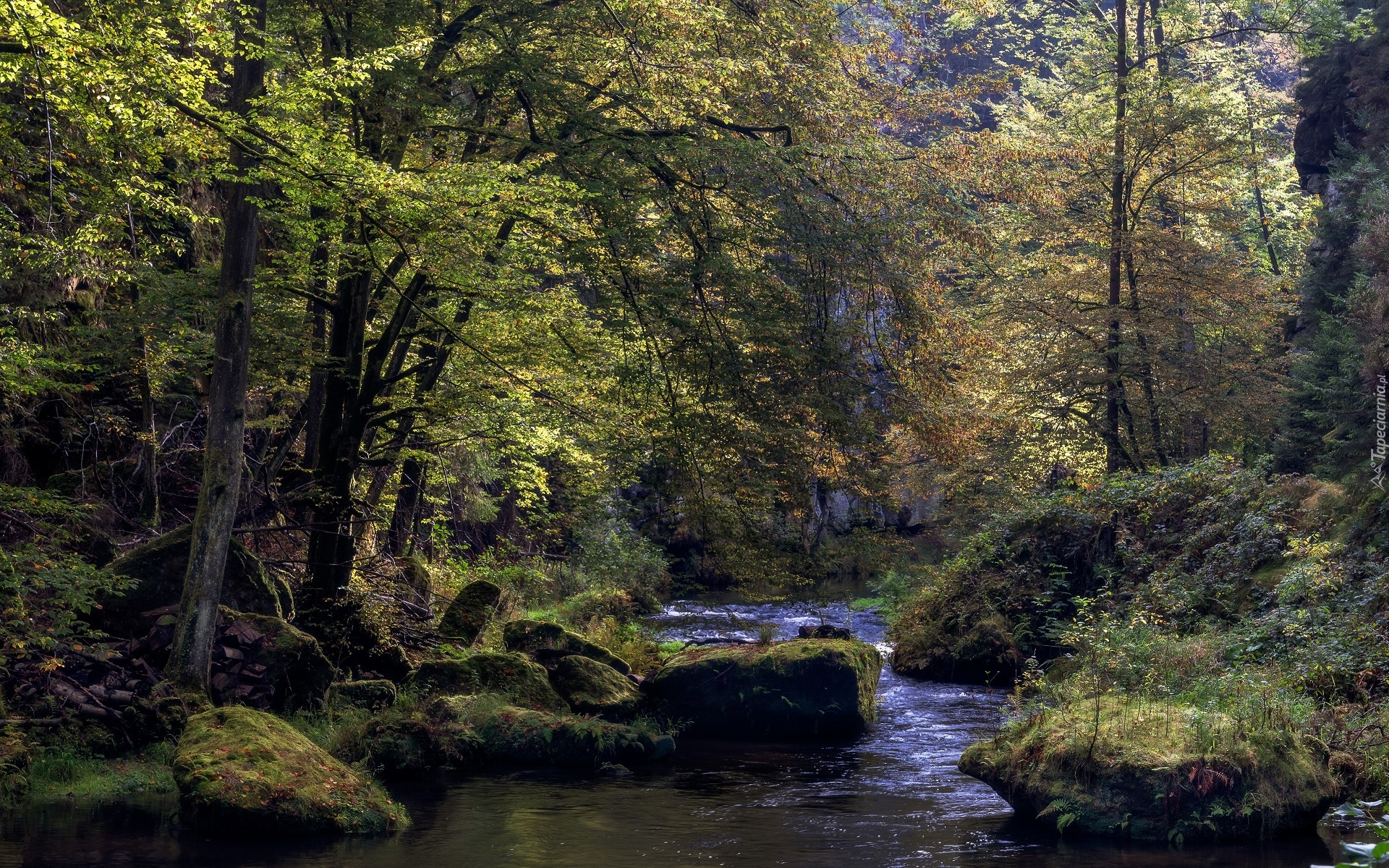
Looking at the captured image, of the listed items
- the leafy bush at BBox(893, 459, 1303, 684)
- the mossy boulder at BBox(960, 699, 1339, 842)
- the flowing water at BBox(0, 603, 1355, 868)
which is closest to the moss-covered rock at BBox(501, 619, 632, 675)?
the flowing water at BBox(0, 603, 1355, 868)

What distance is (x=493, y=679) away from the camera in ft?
46.8

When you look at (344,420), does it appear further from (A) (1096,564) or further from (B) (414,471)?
(A) (1096,564)

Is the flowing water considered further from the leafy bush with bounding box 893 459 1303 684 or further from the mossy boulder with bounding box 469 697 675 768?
the leafy bush with bounding box 893 459 1303 684

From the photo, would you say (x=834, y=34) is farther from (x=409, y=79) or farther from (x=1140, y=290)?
(x=1140, y=290)

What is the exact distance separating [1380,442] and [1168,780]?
8.02 metres

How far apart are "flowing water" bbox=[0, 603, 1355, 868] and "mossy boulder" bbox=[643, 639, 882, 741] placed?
1370 millimetres

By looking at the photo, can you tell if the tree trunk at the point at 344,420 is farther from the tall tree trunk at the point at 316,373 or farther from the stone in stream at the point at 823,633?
the stone in stream at the point at 823,633

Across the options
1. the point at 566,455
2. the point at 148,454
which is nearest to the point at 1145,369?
the point at 566,455

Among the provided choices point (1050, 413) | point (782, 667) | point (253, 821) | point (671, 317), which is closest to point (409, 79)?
point (671, 317)

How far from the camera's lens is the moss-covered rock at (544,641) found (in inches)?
615

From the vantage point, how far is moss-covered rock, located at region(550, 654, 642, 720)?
1443 cm

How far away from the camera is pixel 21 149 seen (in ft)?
32.1

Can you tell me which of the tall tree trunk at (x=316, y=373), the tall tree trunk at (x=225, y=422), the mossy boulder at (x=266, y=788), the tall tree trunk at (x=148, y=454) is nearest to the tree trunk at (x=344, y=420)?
the tall tree trunk at (x=316, y=373)

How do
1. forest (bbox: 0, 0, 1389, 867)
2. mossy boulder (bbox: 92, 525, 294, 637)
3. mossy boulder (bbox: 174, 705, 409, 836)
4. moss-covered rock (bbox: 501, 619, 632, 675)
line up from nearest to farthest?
mossy boulder (bbox: 174, 705, 409, 836) → forest (bbox: 0, 0, 1389, 867) → mossy boulder (bbox: 92, 525, 294, 637) → moss-covered rock (bbox: 501, 619, 632, 675)
